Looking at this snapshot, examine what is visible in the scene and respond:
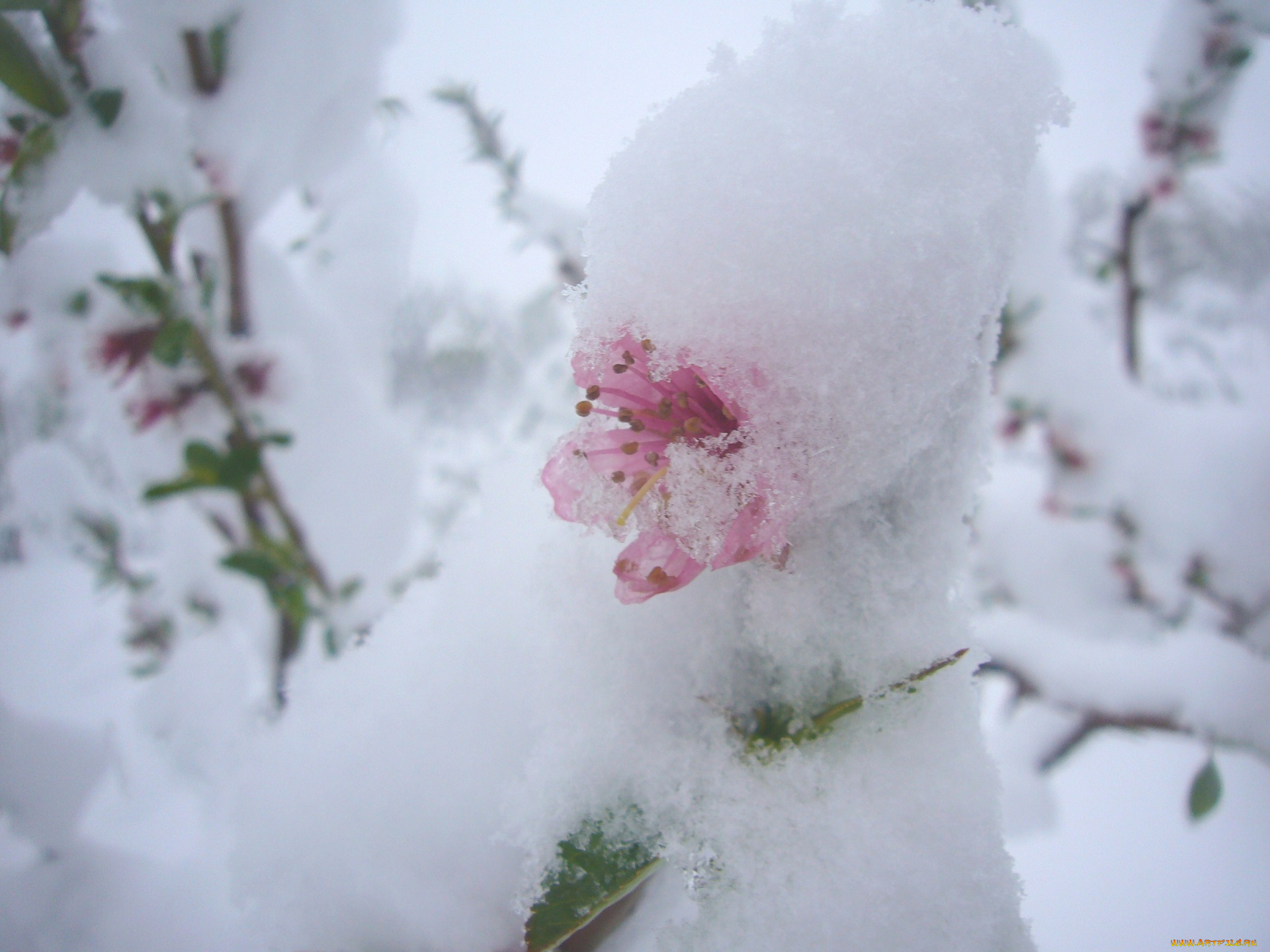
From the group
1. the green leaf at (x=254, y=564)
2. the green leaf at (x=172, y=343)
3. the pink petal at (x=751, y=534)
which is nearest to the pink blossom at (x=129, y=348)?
the green leaf at (x=172, y=343)

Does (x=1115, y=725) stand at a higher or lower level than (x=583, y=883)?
lower

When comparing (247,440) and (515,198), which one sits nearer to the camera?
(247,440)

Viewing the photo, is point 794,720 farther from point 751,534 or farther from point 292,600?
point 292,600

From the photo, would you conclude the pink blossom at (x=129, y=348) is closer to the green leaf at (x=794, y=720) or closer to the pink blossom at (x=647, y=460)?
the pink blossom at (x=647, y=460)

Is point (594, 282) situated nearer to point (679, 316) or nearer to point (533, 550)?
point (679, 316)

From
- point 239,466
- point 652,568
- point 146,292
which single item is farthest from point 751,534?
point 146,292
